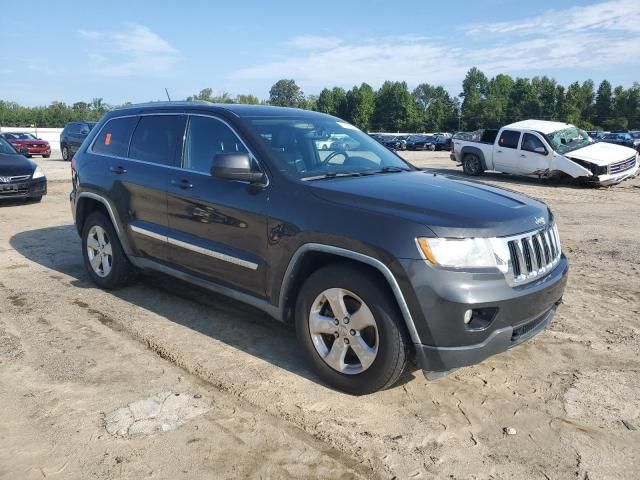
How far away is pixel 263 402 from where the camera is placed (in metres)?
3.34

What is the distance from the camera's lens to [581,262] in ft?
22.1

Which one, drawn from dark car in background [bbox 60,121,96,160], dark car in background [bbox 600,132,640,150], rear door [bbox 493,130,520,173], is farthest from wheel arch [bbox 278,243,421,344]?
dark car in background [bbox 600,132,640,150]

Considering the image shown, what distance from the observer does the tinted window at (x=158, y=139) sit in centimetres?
462

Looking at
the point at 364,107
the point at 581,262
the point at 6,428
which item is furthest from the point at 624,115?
the point at 6,428

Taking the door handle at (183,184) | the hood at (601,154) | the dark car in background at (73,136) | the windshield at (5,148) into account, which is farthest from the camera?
the dark car in background at (73,136)

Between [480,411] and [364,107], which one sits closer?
[480,411]

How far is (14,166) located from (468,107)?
103m

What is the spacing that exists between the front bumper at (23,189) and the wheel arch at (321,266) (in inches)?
360

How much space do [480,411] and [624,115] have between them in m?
98.9

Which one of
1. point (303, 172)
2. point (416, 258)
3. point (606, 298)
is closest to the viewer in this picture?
point (416, 258)

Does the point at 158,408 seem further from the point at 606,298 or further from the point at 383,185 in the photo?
the point at 606,298

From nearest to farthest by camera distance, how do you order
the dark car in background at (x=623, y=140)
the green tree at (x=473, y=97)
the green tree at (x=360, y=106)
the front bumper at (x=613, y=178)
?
1. the front bumper at (x=613, y=178)
2. the dark car in background at (x=623, y=140)
3. the green tree at (x=473, y=97)
4. the green tree at (x=360, y=106)

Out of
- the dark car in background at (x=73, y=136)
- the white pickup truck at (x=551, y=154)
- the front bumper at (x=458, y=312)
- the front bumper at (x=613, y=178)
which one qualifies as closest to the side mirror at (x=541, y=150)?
the white pickup truck at (x=551, y=154)

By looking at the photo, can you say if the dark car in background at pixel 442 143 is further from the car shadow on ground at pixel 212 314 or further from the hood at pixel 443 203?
the hood at pixel 443 203
